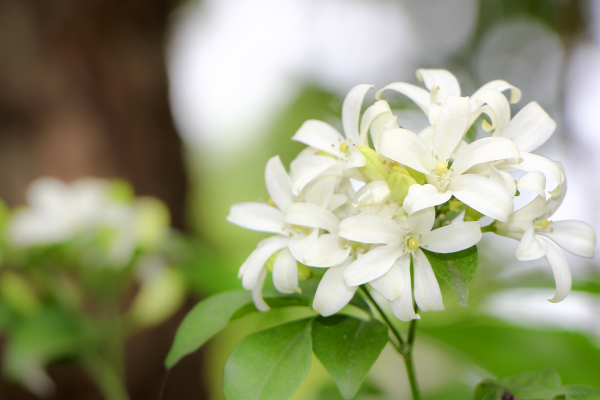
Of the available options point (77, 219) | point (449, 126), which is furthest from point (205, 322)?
point (77, 219)

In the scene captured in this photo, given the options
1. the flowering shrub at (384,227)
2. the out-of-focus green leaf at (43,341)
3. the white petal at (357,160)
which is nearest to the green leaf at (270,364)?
the flowering shrub at (384,227)

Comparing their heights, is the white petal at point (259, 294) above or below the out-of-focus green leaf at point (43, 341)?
above

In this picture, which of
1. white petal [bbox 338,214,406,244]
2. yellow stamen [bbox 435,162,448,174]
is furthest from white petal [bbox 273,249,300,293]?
yellow stamen [bbox 435,162,448,174]

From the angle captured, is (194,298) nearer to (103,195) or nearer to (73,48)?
(103,195)

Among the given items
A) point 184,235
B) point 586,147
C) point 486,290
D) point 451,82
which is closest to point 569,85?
point 586,147

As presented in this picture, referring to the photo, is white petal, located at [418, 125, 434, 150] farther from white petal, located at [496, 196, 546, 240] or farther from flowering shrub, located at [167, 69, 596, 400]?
white petal, located at [496, 196, 546, 240]

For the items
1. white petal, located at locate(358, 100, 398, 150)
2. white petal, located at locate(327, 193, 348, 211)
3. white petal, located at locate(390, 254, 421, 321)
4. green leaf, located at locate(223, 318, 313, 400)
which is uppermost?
white petal, located at locate(358, 100, 398, 150)

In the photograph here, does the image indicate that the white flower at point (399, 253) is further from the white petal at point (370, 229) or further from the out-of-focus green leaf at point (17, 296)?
the out-of-focus green leaf at point (17, 296)
